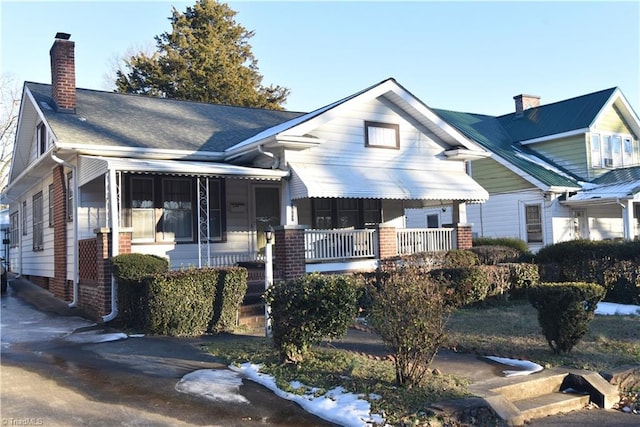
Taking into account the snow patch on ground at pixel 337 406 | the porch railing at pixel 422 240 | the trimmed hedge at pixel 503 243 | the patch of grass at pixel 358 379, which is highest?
the porch railing at pixel 422 240

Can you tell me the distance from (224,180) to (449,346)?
25.8 feet

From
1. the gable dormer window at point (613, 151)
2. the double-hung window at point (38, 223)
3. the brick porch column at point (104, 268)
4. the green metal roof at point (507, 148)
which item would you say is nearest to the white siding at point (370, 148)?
the green metal roof at point (507, 148)

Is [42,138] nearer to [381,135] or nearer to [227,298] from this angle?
[227,298]

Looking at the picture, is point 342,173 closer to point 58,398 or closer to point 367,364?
point 367,364

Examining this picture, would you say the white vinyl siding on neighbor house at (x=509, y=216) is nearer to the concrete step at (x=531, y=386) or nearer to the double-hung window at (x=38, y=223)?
the double-hung window at (x=38, y=223)

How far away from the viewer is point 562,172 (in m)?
24.2

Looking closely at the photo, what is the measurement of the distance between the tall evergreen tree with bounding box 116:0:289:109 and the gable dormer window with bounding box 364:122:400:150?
20369 mm

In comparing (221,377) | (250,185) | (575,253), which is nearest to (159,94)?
(250,185)

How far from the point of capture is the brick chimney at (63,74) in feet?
48.0

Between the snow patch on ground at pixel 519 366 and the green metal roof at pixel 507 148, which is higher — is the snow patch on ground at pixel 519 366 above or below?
below

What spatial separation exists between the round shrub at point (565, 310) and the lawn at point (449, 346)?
24 cm

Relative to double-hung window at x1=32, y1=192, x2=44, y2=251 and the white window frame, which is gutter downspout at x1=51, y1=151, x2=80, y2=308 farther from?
the white window frame

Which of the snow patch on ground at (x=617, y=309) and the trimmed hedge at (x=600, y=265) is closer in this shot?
the snow patch on ground at (x=617, y=309)

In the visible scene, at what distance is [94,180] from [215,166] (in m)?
2.95
